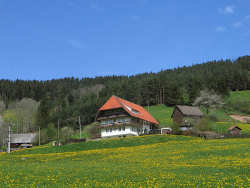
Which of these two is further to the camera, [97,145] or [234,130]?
[234,130]

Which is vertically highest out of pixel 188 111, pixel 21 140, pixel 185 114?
pixel 188 111

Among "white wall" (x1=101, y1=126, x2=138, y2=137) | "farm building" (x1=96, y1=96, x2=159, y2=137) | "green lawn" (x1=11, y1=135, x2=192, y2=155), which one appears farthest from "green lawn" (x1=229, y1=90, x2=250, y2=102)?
"green lawn" (x1=11, y1=135, x2=192, y2=155)

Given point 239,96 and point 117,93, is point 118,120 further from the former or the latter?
point 239,96

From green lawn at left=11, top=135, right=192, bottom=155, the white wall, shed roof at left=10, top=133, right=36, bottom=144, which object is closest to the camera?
green lawn at left=11, top=135, right=192, bottom=155

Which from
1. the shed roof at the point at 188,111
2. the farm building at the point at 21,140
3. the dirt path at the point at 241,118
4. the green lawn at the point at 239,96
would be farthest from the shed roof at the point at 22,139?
the green lawn at the point at 239,96

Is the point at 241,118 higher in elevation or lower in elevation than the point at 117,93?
lower

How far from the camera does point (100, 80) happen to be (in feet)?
652

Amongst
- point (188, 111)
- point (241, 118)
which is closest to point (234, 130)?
point (188, 111)

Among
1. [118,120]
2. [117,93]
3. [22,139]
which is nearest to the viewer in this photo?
[118,120]

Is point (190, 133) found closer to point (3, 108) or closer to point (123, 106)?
point (123, 106)

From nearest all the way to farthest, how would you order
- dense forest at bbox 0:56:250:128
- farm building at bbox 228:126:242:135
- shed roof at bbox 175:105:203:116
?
farm building at bbox 228:126:242:135 < shed roof at bbox 175:105:203:116 < dense forest at bbox 0:56:250:128

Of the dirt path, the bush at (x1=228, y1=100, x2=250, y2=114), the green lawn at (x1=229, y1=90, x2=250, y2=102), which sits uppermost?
the green lawn at (x1=229, y1=90, x2=250, y2=102)

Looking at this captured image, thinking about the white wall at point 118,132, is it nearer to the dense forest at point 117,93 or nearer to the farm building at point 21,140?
the farm building at point 21,140

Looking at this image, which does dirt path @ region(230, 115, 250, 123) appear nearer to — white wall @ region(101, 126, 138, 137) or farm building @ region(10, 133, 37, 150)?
white wall @ region(101, 126, 138, 137)
